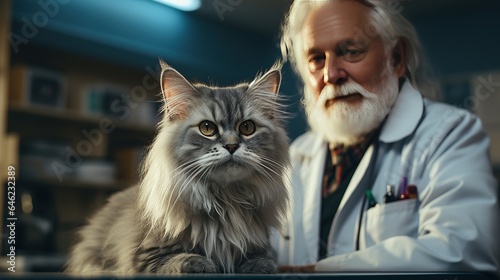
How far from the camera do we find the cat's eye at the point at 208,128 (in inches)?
34.4

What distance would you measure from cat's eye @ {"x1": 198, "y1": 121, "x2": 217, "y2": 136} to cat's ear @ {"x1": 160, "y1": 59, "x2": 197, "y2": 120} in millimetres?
45

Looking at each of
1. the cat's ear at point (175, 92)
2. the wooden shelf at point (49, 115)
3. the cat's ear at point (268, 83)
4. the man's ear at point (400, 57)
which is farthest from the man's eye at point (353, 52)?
the wooden shelf at point (49, 115)

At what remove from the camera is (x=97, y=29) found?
2.90 m

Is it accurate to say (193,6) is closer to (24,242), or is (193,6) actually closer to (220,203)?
(220,203)

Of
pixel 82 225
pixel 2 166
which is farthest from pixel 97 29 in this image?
pixel 82 225

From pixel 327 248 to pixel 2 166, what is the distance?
1.71 metres

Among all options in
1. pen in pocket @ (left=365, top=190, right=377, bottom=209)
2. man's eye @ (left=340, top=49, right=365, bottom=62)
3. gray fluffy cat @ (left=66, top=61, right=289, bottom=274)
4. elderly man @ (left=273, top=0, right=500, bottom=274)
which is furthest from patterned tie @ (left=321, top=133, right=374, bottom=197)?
gray fluffy cat @ (left=66, top=61, right=289, bottom=274)

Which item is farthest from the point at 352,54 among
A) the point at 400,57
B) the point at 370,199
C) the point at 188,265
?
the point at 188,265

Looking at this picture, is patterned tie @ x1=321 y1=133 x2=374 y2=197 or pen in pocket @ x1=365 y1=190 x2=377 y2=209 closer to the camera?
pen in pocket @ x1=365 y1=190 x2=377 y2=209

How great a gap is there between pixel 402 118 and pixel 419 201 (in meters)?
0.21

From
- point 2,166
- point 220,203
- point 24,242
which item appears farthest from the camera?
point 2,166

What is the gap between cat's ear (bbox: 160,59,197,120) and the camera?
0.88 metres

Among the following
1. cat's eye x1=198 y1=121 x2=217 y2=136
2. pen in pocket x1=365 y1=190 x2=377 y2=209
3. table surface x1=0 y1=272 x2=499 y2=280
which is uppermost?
cat's eye x1=198 y1=121 x2=217 y2=136

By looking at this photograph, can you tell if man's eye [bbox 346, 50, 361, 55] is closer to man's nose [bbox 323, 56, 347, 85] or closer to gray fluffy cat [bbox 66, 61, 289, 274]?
man's nose [bbox 323, 56, 347, 85]
